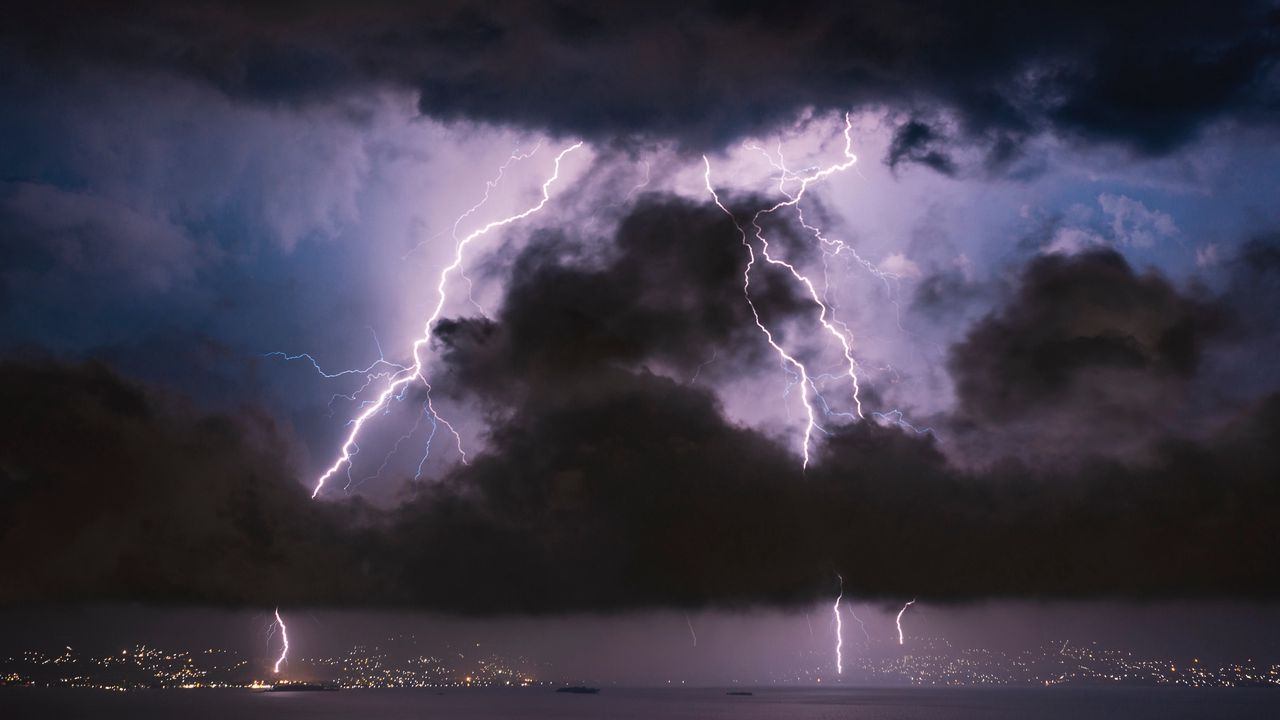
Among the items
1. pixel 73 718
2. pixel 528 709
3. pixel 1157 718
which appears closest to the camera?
pixel 73 718

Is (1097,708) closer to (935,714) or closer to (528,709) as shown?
(935,714)

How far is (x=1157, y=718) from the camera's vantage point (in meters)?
121

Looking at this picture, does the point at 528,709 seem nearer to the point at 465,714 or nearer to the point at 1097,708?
the point at 465,714

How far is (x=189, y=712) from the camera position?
12431 centimetres

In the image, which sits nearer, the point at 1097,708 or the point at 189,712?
the point at 189,712

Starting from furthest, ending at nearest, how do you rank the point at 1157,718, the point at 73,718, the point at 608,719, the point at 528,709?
the point at 528,709 < the point at 608,719 < the point at 1157,718 < the point at 73,718

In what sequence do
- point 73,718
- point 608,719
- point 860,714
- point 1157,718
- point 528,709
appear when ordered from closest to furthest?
point 73,718 → point 1157,718 → point 608,719 → point 860,714 → point 528,709

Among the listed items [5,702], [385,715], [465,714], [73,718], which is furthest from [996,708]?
[5,702]

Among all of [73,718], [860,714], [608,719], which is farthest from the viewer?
[860,714]

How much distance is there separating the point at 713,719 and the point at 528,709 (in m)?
37.5

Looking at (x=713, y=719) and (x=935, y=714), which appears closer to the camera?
(x=713, y=719)

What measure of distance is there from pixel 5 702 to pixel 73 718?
1807 inches

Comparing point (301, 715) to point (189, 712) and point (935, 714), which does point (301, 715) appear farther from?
point (935, 714)

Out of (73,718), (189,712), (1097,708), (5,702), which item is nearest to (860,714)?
(1097,708)
